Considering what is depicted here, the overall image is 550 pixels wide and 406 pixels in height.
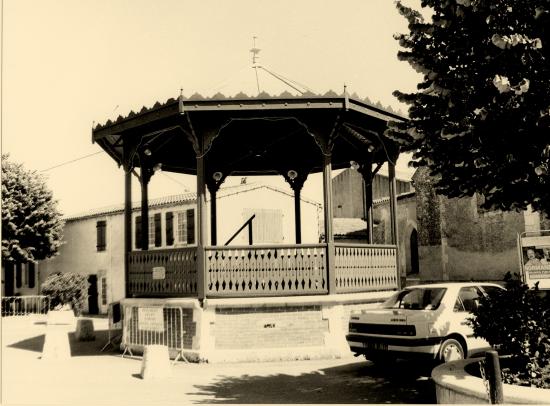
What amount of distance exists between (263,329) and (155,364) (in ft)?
8.86

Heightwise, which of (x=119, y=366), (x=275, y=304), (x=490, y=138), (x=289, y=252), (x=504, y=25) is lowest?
(x=119, y=366)

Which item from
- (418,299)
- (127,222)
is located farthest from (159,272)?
(418,299)

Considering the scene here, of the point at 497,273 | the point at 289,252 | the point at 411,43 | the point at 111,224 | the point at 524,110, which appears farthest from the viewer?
the point at 111,224

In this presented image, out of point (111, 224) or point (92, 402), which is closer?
point (92, 402)

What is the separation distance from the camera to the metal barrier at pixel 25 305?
111 ft

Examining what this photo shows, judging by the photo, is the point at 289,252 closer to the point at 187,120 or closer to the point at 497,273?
the point at 187,120

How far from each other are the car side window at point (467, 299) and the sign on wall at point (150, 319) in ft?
21.8

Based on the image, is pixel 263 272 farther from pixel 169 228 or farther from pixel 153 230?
pixel 153 230

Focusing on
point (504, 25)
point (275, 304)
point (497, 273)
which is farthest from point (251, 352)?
point (497, 273)

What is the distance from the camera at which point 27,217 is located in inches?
1347

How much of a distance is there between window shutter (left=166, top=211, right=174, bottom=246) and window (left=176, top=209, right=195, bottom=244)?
17.9 inches

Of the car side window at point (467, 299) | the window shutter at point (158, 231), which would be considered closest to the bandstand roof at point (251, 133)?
the car side window at point (467, 299)

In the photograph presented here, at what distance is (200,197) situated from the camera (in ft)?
43.8

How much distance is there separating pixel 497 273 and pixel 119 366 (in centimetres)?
2120
